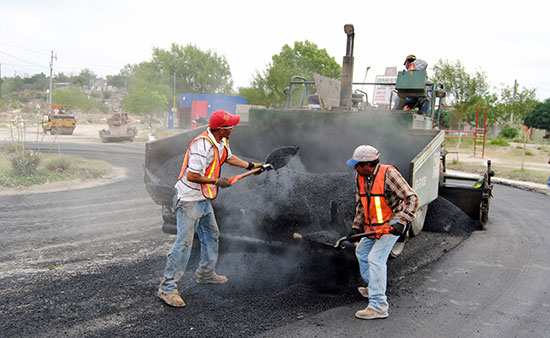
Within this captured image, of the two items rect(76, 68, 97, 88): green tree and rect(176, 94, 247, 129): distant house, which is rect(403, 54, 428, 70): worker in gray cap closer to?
rect(176, 94, 247, 129): distant house

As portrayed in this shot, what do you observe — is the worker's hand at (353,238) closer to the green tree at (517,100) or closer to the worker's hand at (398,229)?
the worker's hand at (398,229)

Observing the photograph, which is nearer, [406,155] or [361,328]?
[361,328]

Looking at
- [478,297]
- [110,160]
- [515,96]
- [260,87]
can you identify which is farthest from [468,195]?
[515,96]

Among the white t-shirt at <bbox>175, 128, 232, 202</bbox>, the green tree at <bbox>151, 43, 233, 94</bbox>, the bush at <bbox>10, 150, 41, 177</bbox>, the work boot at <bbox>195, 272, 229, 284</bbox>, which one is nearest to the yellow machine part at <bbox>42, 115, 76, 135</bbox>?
the bush at <bbox>10, 150, 41, 177</bbox>

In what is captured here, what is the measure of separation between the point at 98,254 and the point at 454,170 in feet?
45.6

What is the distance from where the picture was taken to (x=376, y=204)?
11.6ft

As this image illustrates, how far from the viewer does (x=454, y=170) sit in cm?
1593

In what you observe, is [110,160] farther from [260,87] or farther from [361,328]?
[260,87]

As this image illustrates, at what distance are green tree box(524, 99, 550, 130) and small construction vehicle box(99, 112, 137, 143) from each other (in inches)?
1347

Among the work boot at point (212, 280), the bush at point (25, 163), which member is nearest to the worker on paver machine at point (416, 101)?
the work boot at point (212, 280)

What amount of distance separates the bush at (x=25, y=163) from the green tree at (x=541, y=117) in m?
40.9

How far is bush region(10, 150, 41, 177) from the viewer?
977cm

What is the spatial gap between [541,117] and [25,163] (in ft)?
139

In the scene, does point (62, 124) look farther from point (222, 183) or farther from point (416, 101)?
point (222, 183)
